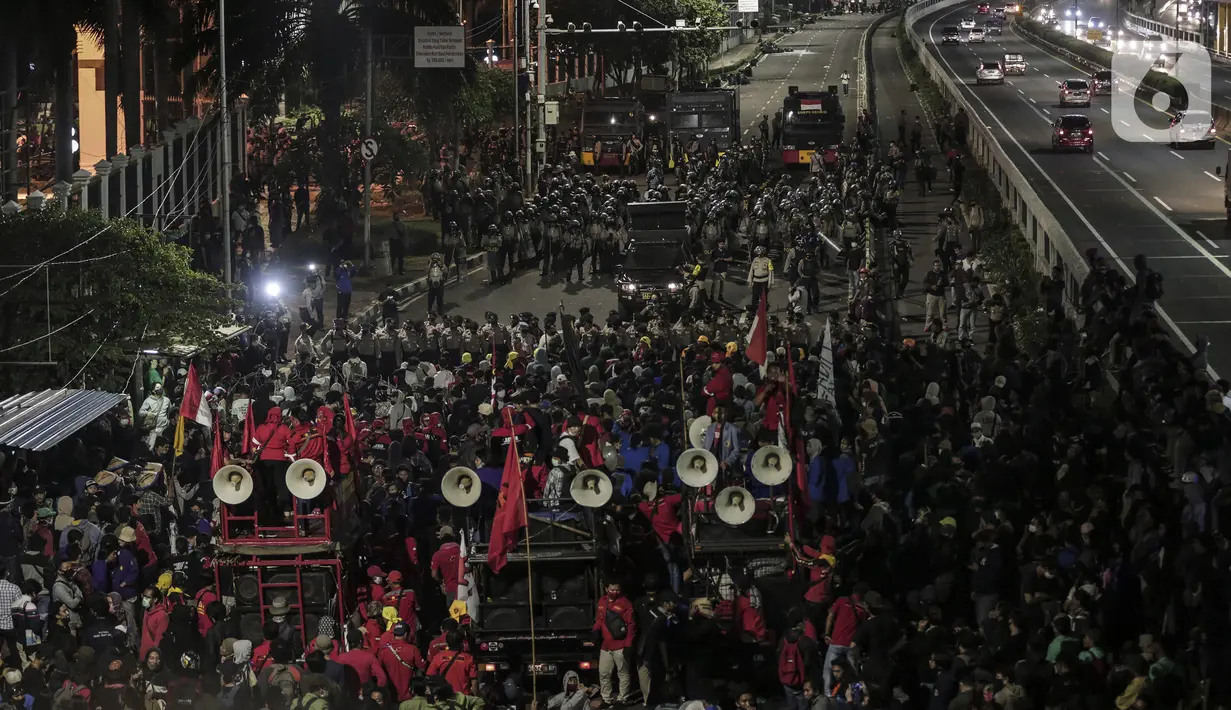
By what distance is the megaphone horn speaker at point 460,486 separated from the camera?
56.5 feet

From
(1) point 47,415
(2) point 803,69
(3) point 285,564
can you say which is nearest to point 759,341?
(3) point 285,564

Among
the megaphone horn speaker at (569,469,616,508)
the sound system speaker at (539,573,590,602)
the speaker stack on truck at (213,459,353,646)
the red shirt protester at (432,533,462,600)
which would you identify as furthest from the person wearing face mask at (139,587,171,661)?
the megaphone horn speaker at (569,469,616,508)

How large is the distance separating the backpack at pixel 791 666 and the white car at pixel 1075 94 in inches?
2262

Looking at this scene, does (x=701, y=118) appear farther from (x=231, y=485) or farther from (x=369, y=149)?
(x=231, y=485)

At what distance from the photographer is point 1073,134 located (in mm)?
56344

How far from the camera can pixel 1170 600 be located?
16.8 m

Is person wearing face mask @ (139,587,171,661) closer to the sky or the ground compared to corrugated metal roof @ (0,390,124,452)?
closer to the ground

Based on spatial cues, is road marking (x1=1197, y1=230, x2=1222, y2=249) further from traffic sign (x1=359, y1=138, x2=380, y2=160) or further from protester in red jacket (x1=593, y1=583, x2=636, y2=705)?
protester in red jacket (x1=593, y1=583, x2=636, y2=705)

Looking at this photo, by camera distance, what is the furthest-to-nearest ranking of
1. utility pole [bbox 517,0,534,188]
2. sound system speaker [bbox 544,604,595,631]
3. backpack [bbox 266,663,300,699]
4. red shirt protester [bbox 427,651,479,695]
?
utility pole [bbox 517,0,534,188] → sound system speaker [bbox 544,604,595,631] → red shirt protester [bbox 427,651,479,695] → backpack [bbox 266,663,300,699]

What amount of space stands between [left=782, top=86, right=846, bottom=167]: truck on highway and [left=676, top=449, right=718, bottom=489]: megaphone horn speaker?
39.7 meters

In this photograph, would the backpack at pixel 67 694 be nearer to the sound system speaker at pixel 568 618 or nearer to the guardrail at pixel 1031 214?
the sound system speaker at pixel 568 618

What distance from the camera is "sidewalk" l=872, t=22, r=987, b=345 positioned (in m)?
35.3

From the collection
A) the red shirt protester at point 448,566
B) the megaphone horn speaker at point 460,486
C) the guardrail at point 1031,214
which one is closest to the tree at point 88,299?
the red shirt protester at point 448,566

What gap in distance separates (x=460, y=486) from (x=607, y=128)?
45086 mm
